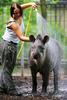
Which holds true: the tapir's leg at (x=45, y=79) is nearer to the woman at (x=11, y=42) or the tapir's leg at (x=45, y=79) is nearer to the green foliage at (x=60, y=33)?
the woman at (x=11, y=42)

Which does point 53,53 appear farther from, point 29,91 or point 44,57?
point 29,91

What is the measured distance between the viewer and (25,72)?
13.4 meters

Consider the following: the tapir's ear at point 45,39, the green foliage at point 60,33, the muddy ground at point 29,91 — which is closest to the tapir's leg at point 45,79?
the muddy ground at point 29,91

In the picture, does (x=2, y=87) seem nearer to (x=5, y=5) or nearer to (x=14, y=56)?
(x=14, y=56)

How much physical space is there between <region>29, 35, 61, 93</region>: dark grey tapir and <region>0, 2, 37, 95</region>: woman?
1.22 feet

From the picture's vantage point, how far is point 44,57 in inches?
360

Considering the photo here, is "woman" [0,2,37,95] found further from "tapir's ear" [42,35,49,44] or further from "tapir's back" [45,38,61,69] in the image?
"tapir's back" [45,38,61,69]

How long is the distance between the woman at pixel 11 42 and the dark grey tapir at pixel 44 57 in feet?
1.22

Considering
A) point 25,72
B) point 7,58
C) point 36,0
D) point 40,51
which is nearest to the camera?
point 40,51

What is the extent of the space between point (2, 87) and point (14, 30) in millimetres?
1295

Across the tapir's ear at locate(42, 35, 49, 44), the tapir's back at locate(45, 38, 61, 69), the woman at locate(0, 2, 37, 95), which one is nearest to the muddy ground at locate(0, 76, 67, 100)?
the woman at locate(0, 2, 37, 95)

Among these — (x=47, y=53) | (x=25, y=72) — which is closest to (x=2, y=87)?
(x=47, y=53)

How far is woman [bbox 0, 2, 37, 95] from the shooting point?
9.33 meters

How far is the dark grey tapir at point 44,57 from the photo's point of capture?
8.77 metres
